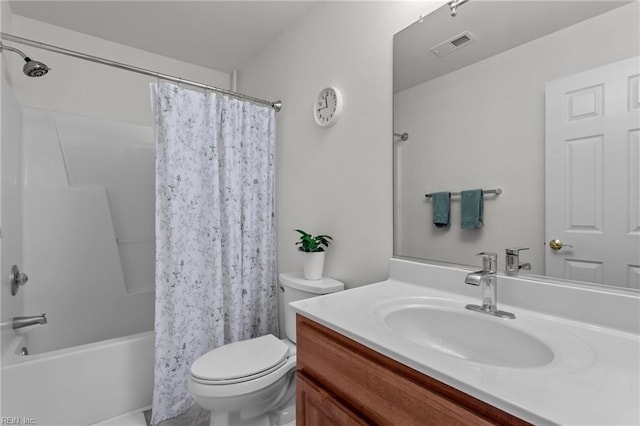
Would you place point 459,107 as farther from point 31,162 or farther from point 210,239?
point 31,162

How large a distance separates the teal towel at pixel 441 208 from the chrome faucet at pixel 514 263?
10.2 inches

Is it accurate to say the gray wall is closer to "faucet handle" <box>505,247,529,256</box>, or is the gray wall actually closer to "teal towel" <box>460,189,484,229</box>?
"teal towel" <box>460,189,484,229</box>

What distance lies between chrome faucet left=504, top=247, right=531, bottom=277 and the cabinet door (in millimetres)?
671

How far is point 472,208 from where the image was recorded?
1162 mm

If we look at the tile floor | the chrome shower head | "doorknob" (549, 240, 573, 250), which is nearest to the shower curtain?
the tile floor

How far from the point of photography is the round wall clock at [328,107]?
1697 mm

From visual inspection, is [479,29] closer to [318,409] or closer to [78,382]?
[318,409]

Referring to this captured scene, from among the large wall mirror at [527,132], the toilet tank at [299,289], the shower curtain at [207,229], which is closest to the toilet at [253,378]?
the toilet tank at [299,289]

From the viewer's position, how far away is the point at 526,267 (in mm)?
1010

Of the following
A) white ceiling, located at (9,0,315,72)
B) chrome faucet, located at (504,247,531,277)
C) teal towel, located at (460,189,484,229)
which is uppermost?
white ceiling, located at (9,0,315,72)

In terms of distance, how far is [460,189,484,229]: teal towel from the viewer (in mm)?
1142

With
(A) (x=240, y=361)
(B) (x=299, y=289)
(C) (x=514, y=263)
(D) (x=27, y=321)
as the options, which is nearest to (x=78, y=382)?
(D) (x=27, y=321)

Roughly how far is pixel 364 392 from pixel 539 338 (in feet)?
1.50

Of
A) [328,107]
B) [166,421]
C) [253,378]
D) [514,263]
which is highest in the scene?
[328,107]
